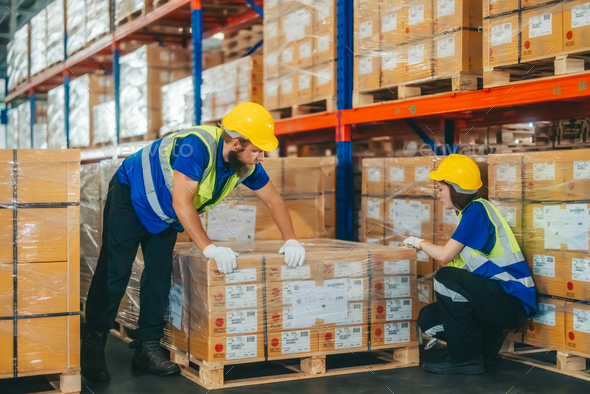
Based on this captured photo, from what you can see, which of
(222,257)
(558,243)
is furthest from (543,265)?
(222,257)

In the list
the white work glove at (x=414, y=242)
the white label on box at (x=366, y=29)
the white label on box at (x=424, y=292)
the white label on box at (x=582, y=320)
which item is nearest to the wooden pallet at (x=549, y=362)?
the white label on box at (x=582, y=320)

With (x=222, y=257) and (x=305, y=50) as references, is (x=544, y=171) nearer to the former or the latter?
(x=222, y=257)

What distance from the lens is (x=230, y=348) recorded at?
3.47m

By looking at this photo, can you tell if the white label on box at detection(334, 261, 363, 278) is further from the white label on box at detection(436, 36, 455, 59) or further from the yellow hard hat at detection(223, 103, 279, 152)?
the white label on box at detection(436, 36, 455, 59)

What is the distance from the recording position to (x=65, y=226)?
321 centimetres

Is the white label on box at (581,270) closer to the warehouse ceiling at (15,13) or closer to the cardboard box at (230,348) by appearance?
the cardboard box at (230,348)

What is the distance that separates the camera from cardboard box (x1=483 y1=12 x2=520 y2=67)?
150 inches

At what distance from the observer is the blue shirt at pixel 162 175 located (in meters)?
3.34

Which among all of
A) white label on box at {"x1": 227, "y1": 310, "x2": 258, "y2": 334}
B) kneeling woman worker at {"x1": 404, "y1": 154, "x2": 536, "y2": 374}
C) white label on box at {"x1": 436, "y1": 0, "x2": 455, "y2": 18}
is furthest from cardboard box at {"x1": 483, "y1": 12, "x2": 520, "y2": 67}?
white label on box at {"x1": 227, "y1": 310, "x2": 258, "y2": 334}

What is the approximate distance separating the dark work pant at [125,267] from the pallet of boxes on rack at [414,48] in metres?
2.05

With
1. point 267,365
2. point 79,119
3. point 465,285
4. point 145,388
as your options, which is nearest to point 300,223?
point 267,365

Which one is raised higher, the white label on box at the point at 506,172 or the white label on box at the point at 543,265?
the white label on box at the point at 506,172

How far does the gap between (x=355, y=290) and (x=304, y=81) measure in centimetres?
226

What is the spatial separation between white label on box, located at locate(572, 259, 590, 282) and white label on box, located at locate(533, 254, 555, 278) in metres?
0.14
